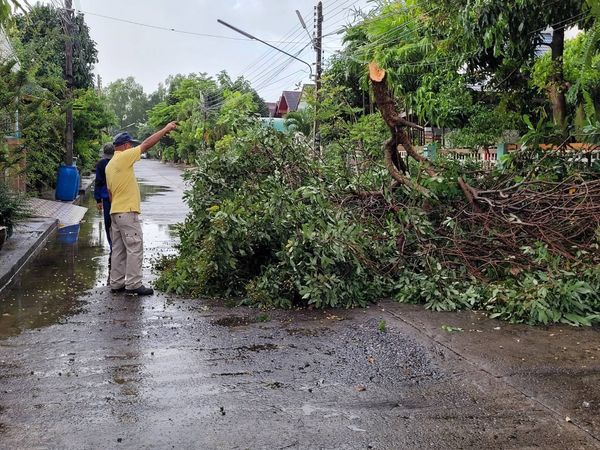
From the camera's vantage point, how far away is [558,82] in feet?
37.0

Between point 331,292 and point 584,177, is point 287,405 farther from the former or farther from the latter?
point 584,177

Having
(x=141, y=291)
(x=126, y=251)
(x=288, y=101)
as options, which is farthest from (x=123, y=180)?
(x=288, y=101)

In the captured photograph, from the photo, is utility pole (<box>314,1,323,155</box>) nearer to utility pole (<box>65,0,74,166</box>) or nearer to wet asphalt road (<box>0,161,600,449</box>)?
utility pole (<box>65,0,74,166</box>)

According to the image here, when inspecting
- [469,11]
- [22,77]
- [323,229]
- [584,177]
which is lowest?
[323,229]

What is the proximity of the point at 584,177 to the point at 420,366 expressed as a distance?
4533mm

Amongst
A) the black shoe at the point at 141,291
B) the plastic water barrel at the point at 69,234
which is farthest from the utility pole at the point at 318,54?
the black shoe at the point at 141,291

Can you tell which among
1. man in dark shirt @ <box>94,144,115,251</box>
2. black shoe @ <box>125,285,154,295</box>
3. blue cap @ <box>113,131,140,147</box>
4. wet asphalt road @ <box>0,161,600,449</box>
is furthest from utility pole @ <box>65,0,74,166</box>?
wet asphalt road @ <box>0,161,600,449</box>

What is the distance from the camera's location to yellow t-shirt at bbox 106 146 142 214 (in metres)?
7.76

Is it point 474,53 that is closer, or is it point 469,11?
point 469,11

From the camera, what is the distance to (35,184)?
22141mm

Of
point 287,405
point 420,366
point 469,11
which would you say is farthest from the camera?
point 469,11

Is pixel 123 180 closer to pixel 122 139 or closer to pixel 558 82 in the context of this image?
pixel 122 139

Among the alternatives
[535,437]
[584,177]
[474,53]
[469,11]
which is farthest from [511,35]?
[535,437]

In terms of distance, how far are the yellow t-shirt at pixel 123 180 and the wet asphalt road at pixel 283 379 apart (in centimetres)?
118
